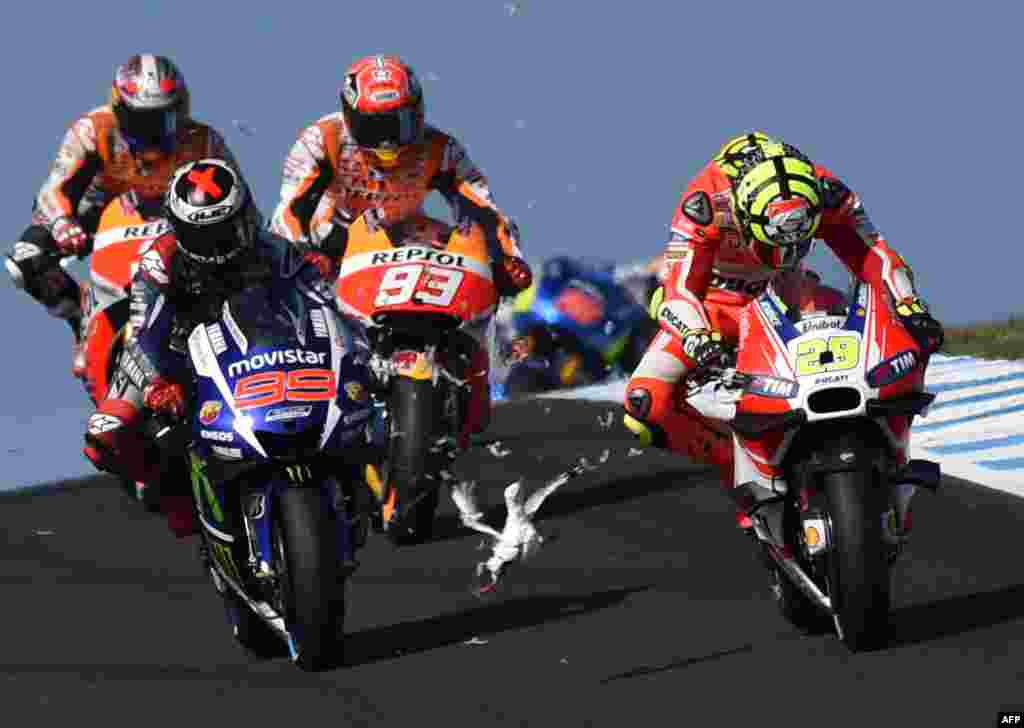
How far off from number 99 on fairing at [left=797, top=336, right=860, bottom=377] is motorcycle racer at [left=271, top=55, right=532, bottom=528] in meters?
4.03

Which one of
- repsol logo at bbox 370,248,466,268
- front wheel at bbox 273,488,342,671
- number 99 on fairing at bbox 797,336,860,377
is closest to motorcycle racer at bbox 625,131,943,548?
number 99 on fairing at bbox 797,336,860,377

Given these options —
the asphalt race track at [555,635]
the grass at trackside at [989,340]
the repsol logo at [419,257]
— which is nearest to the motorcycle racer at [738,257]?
the asphalt race track at [555,635]

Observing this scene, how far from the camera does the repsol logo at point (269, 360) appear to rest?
313 inches

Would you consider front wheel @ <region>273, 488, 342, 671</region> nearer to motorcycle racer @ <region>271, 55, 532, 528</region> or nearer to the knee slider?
the knee slider

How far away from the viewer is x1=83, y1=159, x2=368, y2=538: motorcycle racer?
819 cm

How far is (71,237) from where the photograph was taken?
498 inches

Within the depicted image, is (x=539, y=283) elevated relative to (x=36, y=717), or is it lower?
lower

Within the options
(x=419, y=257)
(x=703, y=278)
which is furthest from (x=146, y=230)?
(x=703, y=278)

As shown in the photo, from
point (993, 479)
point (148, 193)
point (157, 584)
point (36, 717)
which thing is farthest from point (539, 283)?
point (36, 717)

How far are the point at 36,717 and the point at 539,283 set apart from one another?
940cm

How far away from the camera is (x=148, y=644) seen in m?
8.64

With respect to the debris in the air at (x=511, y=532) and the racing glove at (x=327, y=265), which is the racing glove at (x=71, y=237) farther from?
the debris in the air at (x=511, y=532)

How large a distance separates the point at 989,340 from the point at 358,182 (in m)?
5.70

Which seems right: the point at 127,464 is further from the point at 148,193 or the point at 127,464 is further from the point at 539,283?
the point at 539,283
